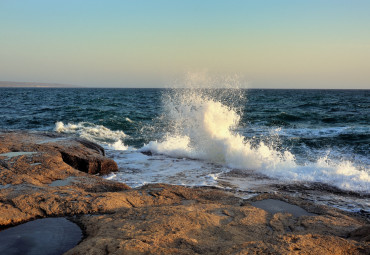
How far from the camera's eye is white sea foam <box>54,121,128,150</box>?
11940mm

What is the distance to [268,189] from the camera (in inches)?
220

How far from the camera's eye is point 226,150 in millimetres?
8469

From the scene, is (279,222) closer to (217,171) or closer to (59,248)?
(59,248)

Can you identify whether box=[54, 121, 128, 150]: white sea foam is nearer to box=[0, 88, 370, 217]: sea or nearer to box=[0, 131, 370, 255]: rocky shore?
box=[0, 88, 370, 217]: sea

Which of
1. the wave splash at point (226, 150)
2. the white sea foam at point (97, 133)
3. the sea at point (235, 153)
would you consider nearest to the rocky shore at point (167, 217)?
the sea at point (235, 153)

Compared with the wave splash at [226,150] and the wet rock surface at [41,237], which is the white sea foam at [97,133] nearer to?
the wave splash at [226,150]

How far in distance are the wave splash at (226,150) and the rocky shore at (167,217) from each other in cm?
218

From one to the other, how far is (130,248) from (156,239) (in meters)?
0.27

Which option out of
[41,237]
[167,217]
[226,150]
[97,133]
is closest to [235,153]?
[226,150]

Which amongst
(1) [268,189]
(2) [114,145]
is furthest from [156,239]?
(2) [114,145]

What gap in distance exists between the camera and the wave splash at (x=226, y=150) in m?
6.42

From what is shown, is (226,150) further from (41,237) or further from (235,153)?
(41,237)

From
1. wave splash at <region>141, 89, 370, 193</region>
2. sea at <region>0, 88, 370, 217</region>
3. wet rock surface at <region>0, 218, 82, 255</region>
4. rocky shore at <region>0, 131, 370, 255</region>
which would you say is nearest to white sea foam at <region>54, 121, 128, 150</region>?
sea at <region>0, 88, 370, 217</region>

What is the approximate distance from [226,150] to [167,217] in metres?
5.37
